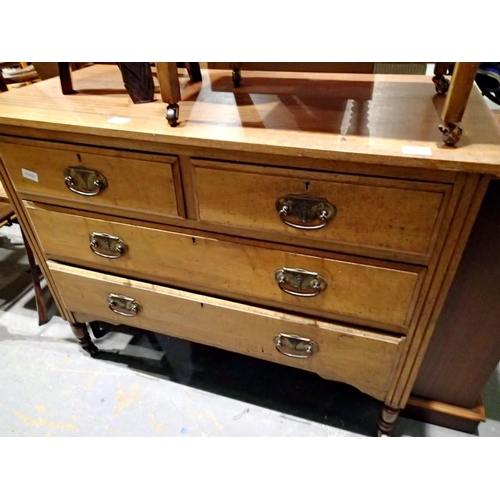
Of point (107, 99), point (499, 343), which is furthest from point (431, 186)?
point (107, 99)

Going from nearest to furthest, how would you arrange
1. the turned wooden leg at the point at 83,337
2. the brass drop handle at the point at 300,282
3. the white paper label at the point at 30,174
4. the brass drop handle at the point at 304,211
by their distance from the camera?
the brass drop handle at the point at 304,211 < the brass drop handle at the point at 300,282 < the white paper label at the point at 30,174 < the turned wooden leg at the point at 83,337

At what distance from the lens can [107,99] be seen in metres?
0.90

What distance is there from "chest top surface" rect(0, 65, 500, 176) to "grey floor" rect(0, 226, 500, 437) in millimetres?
830

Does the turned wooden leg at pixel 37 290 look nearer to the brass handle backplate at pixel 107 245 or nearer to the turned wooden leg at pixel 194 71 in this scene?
the brass handle backplate at pixel 107 245

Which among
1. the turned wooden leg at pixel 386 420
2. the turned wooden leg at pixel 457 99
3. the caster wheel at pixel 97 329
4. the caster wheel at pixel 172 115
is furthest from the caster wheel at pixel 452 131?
the caster wheel at pixel 97 329

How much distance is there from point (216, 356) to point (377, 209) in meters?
0.88

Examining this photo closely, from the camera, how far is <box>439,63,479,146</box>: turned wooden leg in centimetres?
57

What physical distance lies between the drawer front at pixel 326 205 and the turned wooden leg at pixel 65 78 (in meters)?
0.46

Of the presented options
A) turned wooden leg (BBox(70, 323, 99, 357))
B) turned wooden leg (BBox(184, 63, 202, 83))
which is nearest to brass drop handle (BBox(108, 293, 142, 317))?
turned wooden leg (BBox(70, 323, 99, 357))

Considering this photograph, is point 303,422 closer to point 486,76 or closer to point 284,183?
point 284,183

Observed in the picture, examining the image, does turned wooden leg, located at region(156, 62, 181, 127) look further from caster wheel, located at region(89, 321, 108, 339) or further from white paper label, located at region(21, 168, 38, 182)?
caster wheel, located at region(89, 321, 108, 339)

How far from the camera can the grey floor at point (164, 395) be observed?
1.12 m

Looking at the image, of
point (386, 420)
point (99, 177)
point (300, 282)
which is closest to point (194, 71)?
point (99, 177)
